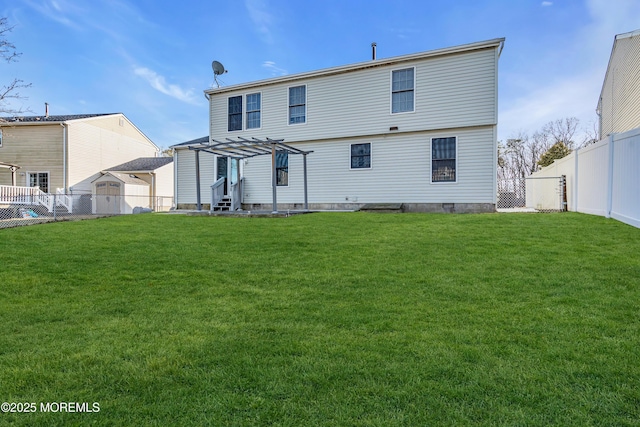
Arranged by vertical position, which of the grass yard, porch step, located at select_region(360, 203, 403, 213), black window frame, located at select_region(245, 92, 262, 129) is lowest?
the grass yard

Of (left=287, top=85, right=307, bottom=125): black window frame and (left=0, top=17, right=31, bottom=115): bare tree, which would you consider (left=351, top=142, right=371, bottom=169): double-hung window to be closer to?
(left=287, top=85, right=307, bottom=125): black window frame

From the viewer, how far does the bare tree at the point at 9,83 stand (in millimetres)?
7488

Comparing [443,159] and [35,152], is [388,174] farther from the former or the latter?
[35,152]

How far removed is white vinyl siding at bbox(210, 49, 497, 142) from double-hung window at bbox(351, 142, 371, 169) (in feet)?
1.60

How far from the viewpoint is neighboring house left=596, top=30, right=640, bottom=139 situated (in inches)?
528

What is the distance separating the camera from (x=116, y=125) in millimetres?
24672

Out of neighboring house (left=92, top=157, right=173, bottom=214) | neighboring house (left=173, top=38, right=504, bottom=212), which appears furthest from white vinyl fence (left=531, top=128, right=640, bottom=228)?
neighboring house (left=92, top=157, right=173, bottom=214)

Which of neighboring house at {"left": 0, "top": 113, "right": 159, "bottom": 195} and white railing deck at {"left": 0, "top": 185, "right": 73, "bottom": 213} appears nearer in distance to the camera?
white railing deck at {"left": 0, "top": 185, "right": 73, "bottom": 213}

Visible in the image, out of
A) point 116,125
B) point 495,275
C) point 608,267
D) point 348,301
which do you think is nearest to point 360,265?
point 348,301

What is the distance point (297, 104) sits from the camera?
14648 mm

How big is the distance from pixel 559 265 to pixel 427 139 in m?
8.66

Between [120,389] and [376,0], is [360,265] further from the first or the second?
[376,0]

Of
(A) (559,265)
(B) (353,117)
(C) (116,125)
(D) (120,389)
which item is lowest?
(D) (120,389)

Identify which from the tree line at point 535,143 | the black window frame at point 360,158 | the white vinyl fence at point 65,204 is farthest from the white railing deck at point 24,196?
the tree line at point 535,143
